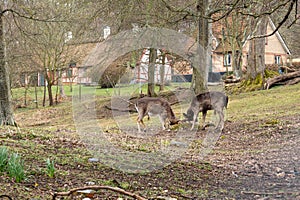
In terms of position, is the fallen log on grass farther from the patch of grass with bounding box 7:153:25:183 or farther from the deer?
the patch of grass with bounding box 7:153:25:183

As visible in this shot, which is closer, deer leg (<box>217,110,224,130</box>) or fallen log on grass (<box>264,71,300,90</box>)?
deer leg (<box>217,110,224,130</box>)

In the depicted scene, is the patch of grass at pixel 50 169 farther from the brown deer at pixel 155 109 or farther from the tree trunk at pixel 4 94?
the brown deer at pixel 155 109

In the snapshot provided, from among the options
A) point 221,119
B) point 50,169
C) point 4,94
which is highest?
point 4,94

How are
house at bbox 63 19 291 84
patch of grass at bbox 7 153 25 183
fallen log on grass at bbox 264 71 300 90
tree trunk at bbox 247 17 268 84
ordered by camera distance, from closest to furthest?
1. patch of grass at bbox 7 153 25 183
2. house at bbox 63 19 291 84
3. fallen log on grass at bbox 264 71 300 90
4. tree trunk at bbox 247 17 268 84

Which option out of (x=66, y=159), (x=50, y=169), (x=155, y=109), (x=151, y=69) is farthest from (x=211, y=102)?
(x=151, y=69)

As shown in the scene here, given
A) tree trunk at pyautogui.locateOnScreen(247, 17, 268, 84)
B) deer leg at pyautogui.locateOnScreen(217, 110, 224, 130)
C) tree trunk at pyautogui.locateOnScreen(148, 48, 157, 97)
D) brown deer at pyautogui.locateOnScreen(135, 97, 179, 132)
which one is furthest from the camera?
tree trunk at pyautogui.locateOnScreen(247, 17, 268, 84)

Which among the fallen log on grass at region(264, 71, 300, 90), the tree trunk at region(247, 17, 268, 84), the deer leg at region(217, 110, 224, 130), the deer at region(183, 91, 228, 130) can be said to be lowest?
the deer leg at region(217, 110, 224, 130)

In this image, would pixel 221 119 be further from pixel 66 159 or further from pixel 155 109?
pixel 66 159

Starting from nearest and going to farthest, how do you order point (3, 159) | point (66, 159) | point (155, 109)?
point (3, 159)
point (66, 159)
point (155, 109)

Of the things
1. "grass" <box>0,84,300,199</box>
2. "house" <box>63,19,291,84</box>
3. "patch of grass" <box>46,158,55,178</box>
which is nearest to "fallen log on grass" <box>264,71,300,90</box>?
"house" <box>63,19,291,84</box>

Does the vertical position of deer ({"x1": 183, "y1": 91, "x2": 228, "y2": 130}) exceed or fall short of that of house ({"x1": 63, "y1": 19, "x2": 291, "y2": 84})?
it falls short

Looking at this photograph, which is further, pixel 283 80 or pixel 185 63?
pixel 283 80

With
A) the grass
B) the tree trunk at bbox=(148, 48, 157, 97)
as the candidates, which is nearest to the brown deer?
the grass

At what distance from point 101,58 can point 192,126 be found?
6915 mm
